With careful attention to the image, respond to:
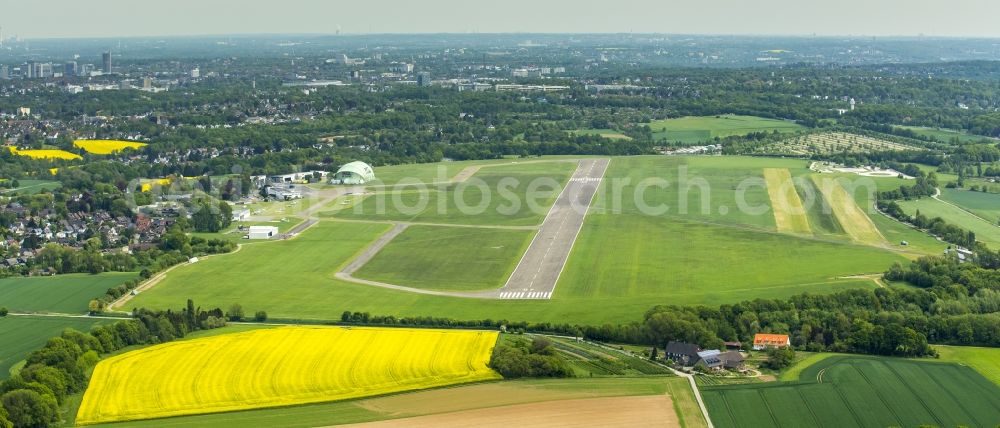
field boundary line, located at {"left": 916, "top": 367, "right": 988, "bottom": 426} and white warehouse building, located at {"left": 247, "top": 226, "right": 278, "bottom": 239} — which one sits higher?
field boundary line, located at {"left": 916, "top": 367, "right": 988, "bottom": 426}

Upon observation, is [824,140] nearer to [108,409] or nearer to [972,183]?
[972,183]

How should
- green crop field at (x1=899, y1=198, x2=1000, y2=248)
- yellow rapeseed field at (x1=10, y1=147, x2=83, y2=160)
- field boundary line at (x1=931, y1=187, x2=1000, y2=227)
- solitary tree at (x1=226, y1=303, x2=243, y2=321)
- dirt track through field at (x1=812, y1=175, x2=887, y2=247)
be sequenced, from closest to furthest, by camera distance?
solitary tree at (x1=226, y1=303, x2=243, y2=321) < dirt track through field at (x1=812, y1=175, x2=887, y2=247) < green crop field at (x1=899, y1=198, x2=1000, y2=248) < field boundary line at (x1=931, y1=187, x2=1000, y2=227) < yellow rapeseed field at (x1=10, y1=147, x2=83, y2=160)

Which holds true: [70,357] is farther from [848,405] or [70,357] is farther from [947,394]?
[947,394]

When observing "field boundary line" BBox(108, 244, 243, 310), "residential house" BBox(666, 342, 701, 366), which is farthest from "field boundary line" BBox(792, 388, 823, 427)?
"field boundary line" BBox(108, 244, 243, 310)

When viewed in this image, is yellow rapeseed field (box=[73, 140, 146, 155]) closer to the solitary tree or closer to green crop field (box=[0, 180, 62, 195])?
green crop field (box=[0, 180, 62, 195])

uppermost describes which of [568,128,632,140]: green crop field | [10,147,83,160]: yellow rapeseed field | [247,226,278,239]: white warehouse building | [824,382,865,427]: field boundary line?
[568,128,632,140]: green crop field

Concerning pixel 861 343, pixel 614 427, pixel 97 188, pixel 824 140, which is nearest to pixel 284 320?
pixel 614 427

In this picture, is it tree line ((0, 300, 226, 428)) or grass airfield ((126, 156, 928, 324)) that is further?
grass airfield ((126, 156, 928, 324))

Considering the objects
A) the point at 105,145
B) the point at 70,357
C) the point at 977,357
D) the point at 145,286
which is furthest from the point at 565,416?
the point at 105,145
